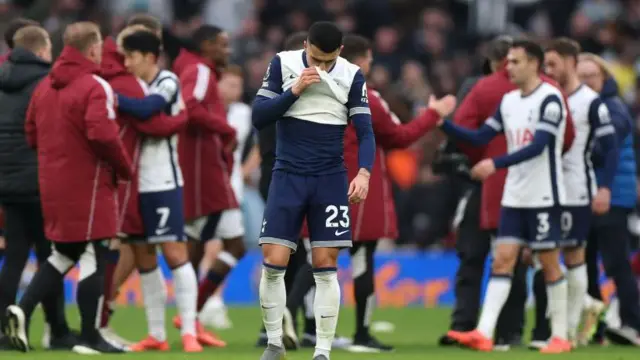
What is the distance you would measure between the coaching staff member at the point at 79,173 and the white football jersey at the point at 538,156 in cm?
307

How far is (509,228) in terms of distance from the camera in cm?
1216

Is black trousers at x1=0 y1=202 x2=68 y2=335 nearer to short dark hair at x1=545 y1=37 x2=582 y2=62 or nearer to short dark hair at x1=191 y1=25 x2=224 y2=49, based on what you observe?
short dark hair at x1=191 y1=25 x2=224 y2=49

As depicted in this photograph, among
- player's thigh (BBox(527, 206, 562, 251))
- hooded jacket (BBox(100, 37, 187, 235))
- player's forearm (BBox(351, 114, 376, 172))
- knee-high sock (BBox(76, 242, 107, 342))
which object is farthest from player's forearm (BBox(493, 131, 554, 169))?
knee-high sock (BBox(76, 242, 107, 342))

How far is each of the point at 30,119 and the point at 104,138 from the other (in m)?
0.87

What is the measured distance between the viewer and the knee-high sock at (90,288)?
1151cm

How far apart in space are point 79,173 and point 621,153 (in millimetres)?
5380

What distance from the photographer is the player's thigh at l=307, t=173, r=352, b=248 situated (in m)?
10.1

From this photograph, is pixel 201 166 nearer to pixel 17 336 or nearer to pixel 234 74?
pixel 17 336

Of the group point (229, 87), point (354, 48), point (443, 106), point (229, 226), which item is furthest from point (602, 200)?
point (229, 87)

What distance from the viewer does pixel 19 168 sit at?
40.4ft

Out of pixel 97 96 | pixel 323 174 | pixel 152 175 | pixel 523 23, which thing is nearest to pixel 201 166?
pixel 152 175

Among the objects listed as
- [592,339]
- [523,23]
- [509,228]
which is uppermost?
[523,23]

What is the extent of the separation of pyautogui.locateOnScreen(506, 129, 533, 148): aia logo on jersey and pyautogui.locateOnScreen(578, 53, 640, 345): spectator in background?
5.49ft

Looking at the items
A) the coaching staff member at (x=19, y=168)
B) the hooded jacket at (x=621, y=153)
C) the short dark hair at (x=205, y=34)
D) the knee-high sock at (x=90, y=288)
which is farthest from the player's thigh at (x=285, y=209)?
the hooded jacket at (x=621, y=153)
